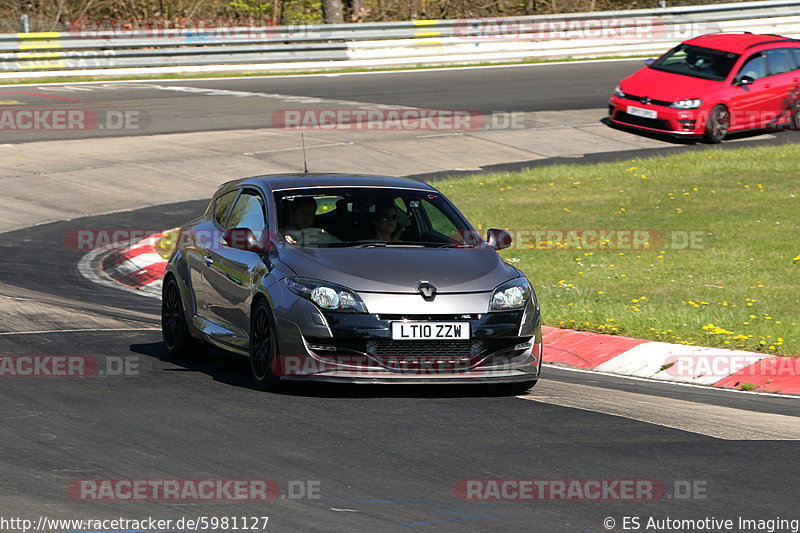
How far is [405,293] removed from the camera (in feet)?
27.2

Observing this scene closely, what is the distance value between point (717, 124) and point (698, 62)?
5.65 ft

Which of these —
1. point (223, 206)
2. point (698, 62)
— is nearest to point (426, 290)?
point (223, 206)

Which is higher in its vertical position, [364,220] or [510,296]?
[364,220]

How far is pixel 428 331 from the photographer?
8289 mm

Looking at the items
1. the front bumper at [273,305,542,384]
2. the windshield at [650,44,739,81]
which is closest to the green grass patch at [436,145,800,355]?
the windshield at [650,44,739,81]

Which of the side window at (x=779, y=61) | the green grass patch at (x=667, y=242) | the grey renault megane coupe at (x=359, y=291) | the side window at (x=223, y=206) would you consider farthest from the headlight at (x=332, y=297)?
the side window at (x=779, y=61)

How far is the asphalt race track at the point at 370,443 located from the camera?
19.5 ft

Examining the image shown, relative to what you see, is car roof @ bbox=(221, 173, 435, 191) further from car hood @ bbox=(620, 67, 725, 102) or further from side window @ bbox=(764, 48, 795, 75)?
side window @ bbox=(764, 48, 795, 75)

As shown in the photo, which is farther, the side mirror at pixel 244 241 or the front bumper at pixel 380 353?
the side mirror at pixel 244 241

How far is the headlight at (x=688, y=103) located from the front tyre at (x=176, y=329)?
16494 millimetres

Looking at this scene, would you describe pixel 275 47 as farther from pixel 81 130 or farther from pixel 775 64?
pixel 775 64

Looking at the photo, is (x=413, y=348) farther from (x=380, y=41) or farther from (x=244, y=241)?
(x=380, y=41)

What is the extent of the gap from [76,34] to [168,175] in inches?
464

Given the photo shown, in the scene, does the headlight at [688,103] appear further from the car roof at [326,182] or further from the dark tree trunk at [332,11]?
the dark tree trunk at [332,11]
